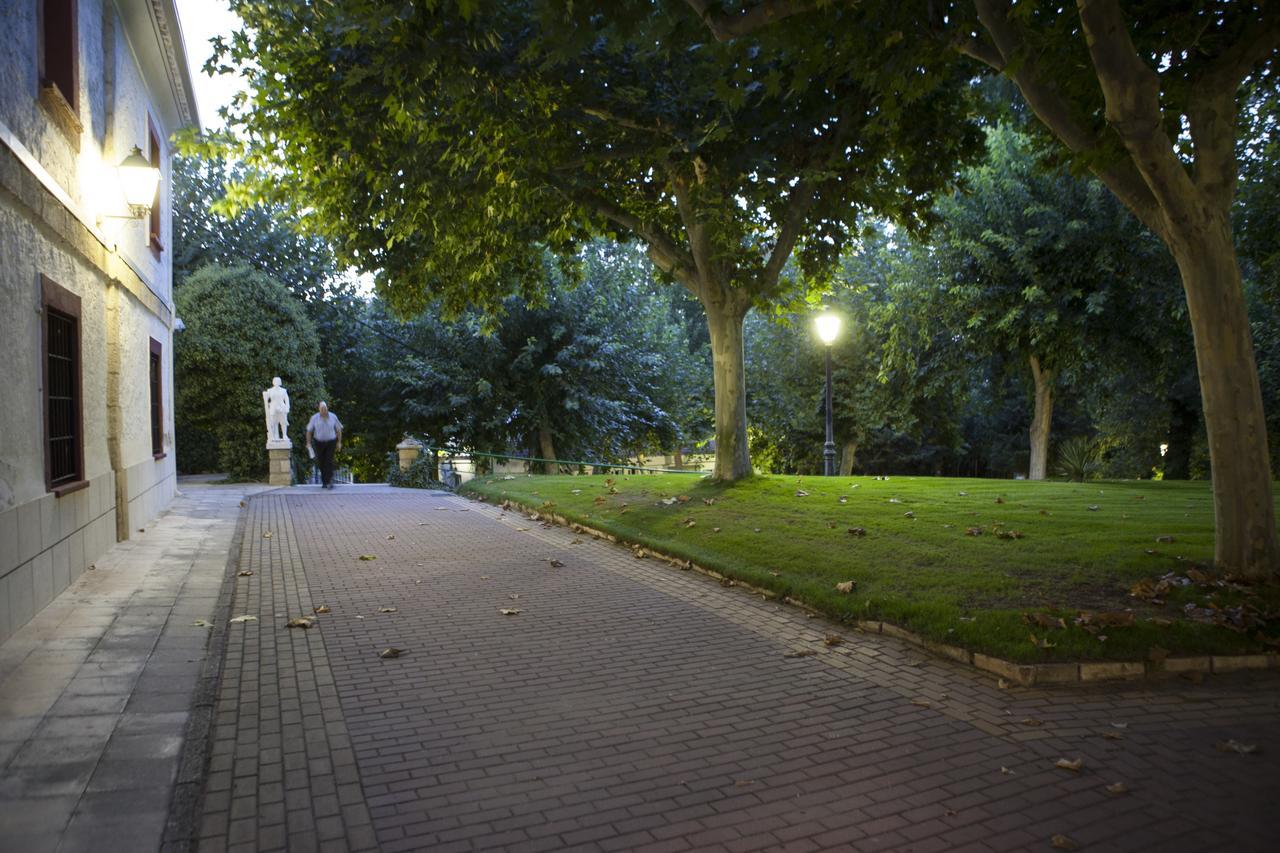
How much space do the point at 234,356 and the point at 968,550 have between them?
2135 cm

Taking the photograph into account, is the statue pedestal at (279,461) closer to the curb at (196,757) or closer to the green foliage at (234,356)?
the green foliage at (234,356)

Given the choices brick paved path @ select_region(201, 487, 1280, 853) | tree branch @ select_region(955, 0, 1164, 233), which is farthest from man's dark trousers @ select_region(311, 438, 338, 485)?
tree branch @ select_region(955, 0, 1164, 233)

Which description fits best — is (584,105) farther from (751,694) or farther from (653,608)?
(751,694)

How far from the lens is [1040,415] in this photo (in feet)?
71.9

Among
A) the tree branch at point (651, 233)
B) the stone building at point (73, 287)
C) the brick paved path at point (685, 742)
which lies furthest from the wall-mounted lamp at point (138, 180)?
the tree branch at point (651, 233)

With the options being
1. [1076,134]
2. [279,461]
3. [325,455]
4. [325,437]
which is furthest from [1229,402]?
[279,461]

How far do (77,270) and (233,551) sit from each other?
356cm

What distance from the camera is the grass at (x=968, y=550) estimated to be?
598cm

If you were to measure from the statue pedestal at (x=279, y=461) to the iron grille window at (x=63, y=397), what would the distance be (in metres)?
13.8

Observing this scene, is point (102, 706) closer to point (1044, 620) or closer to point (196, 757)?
point (196, 757)

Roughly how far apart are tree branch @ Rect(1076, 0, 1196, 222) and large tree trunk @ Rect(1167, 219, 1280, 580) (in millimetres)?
553

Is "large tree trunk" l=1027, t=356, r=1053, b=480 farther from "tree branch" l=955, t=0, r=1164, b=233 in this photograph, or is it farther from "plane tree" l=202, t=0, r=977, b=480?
"tree branch" l=955, t=0, r=1164, b=233

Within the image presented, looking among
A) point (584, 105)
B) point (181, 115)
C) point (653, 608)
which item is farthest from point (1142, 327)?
point (181, 115)

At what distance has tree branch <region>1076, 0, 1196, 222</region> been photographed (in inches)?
261
